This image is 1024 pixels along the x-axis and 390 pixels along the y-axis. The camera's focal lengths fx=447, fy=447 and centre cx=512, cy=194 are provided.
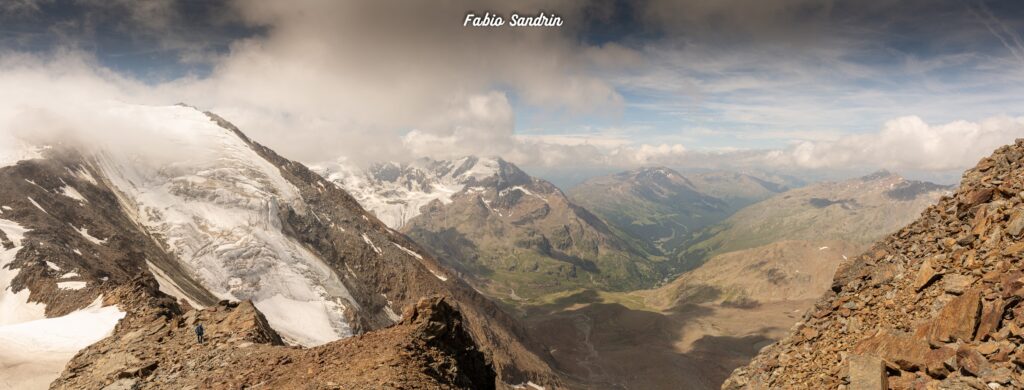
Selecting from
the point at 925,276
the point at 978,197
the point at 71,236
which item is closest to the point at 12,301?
the point at 71,236

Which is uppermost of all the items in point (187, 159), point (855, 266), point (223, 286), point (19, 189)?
point (187, 159)

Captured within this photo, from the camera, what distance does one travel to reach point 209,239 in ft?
331

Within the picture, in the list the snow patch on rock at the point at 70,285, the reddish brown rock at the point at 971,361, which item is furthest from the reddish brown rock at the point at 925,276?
the snow patch on rock at the point at 70,285

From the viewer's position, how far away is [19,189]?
7894 cm

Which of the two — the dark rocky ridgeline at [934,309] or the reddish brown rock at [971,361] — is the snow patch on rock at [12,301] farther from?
the reddish brown rock at [971,361]

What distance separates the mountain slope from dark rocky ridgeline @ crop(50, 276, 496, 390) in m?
15.0

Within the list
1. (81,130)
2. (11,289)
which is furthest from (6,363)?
(81,130)

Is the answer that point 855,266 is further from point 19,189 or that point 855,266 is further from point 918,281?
point 19,189

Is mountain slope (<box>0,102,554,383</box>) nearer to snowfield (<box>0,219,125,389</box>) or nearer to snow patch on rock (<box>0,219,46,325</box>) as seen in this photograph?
snow patch on rock (<box>0,219,46,325</box>)

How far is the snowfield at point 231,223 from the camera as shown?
89938 mm

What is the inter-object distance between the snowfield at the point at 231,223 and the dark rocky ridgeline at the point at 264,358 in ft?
157

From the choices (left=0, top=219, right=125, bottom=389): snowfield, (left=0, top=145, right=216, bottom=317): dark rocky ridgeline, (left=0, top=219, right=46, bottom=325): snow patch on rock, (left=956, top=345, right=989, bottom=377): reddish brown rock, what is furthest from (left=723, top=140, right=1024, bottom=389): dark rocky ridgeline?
(left=0, top=219, right=46, bottom=325): snow patch on rock

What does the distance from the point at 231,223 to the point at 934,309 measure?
121516 mm

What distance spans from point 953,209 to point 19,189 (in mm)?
122176
